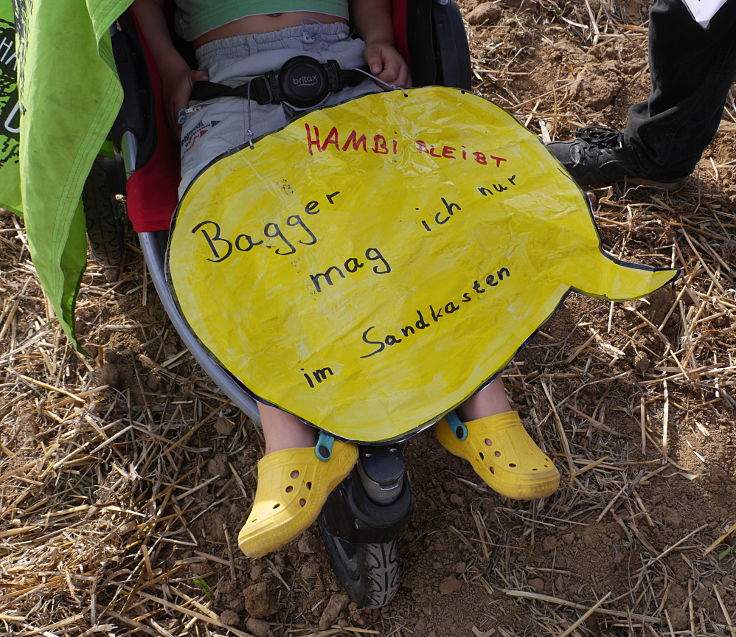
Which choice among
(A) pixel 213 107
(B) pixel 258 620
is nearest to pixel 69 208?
(A) pixel 213 107

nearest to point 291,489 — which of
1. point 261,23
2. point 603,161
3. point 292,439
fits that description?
point 292,439

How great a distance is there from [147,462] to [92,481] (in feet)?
0.48

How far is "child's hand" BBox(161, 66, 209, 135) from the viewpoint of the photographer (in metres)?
1.65

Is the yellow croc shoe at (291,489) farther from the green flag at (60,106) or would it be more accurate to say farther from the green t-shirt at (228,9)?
the green t-shirt at (228,9)

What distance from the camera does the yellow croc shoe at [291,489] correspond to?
1.25m

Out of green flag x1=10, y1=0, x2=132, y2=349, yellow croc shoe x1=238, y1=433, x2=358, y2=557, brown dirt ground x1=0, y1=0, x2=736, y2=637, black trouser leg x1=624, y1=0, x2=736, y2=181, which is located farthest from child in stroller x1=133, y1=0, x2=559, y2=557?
black trouser leg x1=624, y1=0, x2=736, y2=181

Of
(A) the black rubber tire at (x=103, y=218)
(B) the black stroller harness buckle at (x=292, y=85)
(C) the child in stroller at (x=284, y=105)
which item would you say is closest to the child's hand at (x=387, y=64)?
(C) the child in stroller at (x=284, y=105)

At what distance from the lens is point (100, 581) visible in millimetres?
1671

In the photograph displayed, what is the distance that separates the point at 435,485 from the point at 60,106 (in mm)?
1197

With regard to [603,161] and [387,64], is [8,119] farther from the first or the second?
[603,161]

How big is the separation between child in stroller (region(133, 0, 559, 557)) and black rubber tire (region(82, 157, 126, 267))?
45cm

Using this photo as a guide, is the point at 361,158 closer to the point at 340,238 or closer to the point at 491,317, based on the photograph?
the point at 340,238

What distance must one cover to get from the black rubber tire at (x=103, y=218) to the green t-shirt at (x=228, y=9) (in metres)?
0.47

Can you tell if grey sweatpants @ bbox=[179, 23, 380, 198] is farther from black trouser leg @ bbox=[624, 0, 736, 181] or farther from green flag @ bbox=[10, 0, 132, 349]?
black trouser leg @ bbox=[624, 0, 736, 181]
